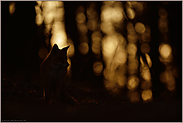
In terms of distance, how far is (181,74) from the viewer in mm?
5359

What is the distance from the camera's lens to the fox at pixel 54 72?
3996mm

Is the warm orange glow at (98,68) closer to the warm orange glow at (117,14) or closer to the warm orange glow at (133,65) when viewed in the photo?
the warm orange glow at (133,65)

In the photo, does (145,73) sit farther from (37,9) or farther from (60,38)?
(37,9)

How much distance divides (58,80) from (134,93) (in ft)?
8.57

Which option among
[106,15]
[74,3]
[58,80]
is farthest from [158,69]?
[74,3]

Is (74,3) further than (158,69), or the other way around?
(74,3)

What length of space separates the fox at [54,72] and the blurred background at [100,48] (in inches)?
31.3

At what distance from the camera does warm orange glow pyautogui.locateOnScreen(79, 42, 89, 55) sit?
636 centimetres

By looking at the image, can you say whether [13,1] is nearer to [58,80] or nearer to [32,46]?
[32,46]

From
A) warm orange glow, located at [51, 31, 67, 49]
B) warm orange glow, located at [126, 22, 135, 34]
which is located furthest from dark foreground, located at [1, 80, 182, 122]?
warm orange glow, located at [51, 31, 67, 49]

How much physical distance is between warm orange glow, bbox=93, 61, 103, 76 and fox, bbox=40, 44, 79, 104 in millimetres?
2374

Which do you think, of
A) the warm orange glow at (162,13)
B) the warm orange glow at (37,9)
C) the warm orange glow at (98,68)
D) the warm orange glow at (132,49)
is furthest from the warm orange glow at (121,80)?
the warm orange glow at (37,9)

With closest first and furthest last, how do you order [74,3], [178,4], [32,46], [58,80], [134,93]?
[58,80] < [178,4] < [134,93] < [74,3] < [32,46]

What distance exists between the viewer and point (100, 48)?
247 inches
